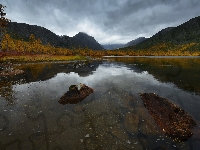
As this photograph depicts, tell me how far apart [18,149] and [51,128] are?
2.67 meters

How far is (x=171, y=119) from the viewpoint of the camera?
39.9 ft

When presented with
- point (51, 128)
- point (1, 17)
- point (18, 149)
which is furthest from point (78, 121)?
point (1, 17)

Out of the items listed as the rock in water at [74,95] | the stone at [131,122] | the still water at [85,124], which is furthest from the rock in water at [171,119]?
the rock in water at [74,95]

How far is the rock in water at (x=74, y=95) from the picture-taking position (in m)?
16.9

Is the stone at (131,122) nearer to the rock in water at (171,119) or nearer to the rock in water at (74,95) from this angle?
the rock in water at (171,119)

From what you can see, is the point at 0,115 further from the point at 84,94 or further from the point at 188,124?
the point at 188,124

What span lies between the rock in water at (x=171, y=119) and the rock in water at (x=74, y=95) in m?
7.31

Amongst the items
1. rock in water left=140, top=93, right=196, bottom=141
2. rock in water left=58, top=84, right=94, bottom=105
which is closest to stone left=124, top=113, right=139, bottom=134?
rock in water left=140, top=93, right=196, bottom=141

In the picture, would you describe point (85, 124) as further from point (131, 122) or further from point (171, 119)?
point (171, 119)

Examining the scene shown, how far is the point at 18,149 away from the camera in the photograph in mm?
8961

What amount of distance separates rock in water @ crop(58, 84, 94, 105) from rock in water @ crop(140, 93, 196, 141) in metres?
7.31

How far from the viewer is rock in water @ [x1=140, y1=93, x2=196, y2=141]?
1048cm

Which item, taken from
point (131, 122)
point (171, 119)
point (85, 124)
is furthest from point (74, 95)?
point (171, 119)

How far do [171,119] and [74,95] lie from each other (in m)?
10.5
